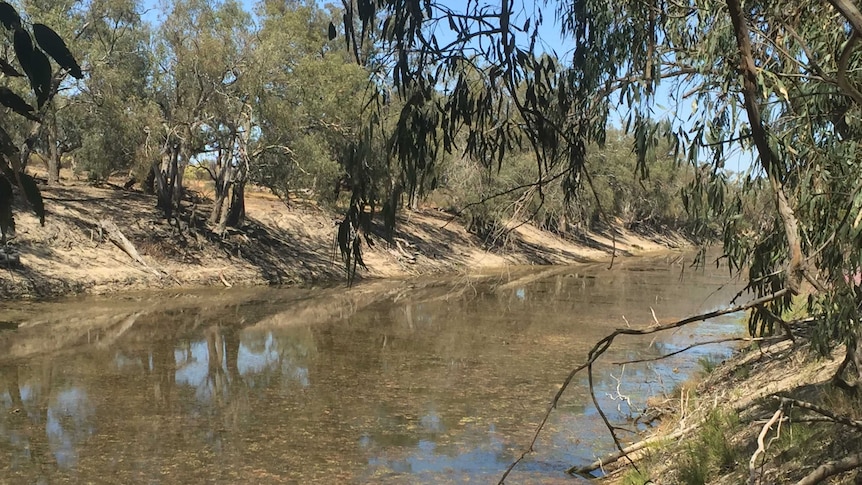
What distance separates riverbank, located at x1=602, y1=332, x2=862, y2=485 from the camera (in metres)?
3.16

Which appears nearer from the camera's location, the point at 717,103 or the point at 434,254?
the point at 717,103

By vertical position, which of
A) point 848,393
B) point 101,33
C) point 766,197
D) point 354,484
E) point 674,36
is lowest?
point 354,484

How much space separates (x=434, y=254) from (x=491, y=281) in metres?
2.93

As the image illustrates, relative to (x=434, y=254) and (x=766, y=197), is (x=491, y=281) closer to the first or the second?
(x=434, y=254)

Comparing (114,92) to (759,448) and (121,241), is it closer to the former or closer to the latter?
(121,241)

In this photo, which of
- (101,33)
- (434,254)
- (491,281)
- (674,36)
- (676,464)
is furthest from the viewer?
(434,254)

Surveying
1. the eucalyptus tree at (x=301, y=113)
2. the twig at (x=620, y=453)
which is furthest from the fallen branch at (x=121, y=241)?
the twig at (x=620, y=453)

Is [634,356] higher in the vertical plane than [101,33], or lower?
lower

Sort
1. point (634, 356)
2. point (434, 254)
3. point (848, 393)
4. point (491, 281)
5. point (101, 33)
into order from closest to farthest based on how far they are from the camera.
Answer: point (848, 393) → point (634, 356) → point (101, 33) → point (491, 281) → point (434, 254)

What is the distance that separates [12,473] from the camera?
5.07 metres

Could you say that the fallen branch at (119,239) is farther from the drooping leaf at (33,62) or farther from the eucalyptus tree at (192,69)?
the drooping leaf at (33,62)

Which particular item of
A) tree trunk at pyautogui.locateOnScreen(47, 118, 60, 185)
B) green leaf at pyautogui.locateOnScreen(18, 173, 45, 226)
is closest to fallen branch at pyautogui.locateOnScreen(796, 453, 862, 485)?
green leaf at pyautogui.locateOnScreen(18, 173, 45, 226)

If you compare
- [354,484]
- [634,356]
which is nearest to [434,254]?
[634,356]

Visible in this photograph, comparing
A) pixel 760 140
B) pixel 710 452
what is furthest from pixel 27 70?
pixel 710 452
